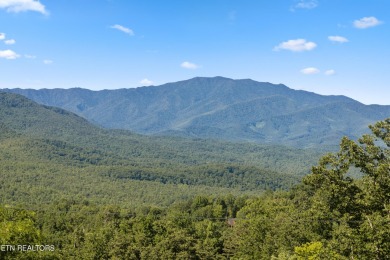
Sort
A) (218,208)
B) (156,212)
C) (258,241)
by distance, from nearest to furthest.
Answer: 1. (258,241)
2. (218,208)
3. (156,212)

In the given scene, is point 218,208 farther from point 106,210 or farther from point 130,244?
point 130,244

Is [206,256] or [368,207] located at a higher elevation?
[368,207]

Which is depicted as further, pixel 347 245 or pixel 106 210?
pixel 106 210

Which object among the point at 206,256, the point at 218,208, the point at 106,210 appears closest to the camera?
the point at 206,256

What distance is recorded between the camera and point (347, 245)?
31234 millimetres

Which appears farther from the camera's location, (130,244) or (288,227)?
(130,244)

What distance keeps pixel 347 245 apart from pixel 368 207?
4.21m

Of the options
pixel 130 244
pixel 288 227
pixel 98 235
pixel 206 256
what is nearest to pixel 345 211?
pixel 288 227

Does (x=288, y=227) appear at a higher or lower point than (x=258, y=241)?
higher

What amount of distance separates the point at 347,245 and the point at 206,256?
44.1 meters

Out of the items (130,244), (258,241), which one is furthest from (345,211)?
(130,244)

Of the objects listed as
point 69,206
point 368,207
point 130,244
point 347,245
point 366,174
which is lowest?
point 69,206

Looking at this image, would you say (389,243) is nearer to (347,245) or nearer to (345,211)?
(347,245)

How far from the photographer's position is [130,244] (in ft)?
240
